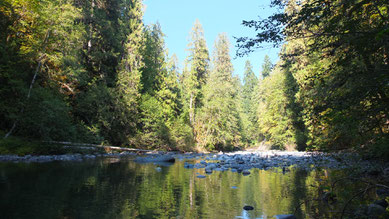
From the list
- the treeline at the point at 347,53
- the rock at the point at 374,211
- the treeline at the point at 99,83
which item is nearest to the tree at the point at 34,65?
the treeline at the point at 99,83

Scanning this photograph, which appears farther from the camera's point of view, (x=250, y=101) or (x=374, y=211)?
(x=250, y=101)

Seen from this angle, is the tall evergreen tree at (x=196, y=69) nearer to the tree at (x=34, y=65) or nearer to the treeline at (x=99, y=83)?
the treeline at (x=99, y=83)

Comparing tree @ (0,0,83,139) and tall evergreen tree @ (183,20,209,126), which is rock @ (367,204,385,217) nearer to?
tree @ (0,0,83,139)

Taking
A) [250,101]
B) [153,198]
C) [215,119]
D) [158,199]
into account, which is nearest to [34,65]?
[153,198]

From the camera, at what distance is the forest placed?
5660 mm

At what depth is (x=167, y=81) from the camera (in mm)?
32219

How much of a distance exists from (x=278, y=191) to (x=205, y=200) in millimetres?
2149

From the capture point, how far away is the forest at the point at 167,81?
5660 mm

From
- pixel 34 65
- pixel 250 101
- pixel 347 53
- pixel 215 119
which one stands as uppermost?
pixel 250 101

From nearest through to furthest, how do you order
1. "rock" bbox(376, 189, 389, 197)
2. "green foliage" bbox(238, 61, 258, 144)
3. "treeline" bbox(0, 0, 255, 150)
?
1. "rock" bbox(376, 189, 389, 197)
2. "treeline" bbox(0, 0, 255, 150)
3. "green foliage" bbox(238, 61, 258, 144)

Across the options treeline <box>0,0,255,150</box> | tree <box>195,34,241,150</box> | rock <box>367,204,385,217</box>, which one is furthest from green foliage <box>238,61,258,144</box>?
rock <box>367,204,385,217</box>

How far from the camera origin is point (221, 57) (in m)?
49.1

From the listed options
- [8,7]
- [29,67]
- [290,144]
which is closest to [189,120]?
[290,144]

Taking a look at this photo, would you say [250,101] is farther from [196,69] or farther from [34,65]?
[34,65]
